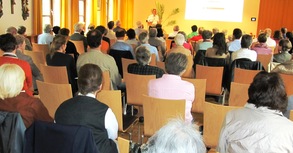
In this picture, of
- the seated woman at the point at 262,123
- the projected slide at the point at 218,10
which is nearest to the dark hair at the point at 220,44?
the seated woman at the point at 262,123

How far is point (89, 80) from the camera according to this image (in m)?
2.56

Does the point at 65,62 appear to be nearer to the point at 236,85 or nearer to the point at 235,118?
the point at 236,85

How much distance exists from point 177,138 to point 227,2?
48.7ft

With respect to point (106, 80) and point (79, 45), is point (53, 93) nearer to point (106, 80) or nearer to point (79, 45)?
point (106, 80)

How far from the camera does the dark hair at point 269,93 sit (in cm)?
227

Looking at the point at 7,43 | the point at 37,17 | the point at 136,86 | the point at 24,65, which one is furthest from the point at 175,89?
the point at 37,17

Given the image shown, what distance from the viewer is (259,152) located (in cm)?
220

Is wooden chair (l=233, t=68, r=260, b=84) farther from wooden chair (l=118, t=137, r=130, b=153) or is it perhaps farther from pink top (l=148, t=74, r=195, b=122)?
wooden chair (l=118, t=137, r=130, b=153)

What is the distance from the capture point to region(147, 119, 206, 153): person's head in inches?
56.8

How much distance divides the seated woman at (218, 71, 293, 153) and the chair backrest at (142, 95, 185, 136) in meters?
0.70

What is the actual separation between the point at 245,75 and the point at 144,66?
1.39 meters

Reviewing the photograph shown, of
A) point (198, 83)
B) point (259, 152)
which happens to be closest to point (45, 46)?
point (198, 83)

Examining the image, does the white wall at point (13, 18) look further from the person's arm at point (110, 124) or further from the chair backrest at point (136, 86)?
the person's arm at point (110, 124)

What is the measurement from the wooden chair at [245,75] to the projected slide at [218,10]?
11.3 m
